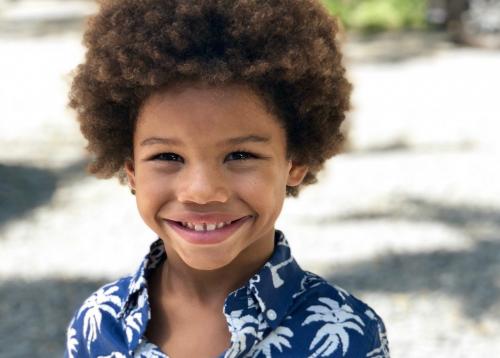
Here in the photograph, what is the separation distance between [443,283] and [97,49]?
3135 mm

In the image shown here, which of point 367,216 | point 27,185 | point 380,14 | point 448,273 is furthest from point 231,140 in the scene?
point 380,14

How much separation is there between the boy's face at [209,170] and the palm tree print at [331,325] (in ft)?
0.63

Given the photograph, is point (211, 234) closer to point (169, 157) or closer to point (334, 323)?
point (169, 157)

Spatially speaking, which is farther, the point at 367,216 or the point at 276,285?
the point at 367,216

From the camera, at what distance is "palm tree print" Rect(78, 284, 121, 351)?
185cm

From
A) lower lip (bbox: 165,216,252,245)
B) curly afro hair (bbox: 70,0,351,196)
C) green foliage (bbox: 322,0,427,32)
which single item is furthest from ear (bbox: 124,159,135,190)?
green foliage (bbox: 322,0,427,32)

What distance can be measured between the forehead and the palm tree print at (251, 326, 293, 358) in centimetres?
39

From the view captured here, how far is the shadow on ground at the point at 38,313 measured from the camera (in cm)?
394

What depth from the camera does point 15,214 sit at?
5.55 meters

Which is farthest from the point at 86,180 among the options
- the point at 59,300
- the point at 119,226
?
the point at 59,300

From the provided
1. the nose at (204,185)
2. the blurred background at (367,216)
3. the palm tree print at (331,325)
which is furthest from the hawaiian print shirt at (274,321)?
the blurred background at (367,216)

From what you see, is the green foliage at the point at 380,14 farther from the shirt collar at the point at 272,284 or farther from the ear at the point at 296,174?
the shirt collar at the point at 272,284

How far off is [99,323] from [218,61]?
2.13 ft

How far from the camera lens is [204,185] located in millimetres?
1594
